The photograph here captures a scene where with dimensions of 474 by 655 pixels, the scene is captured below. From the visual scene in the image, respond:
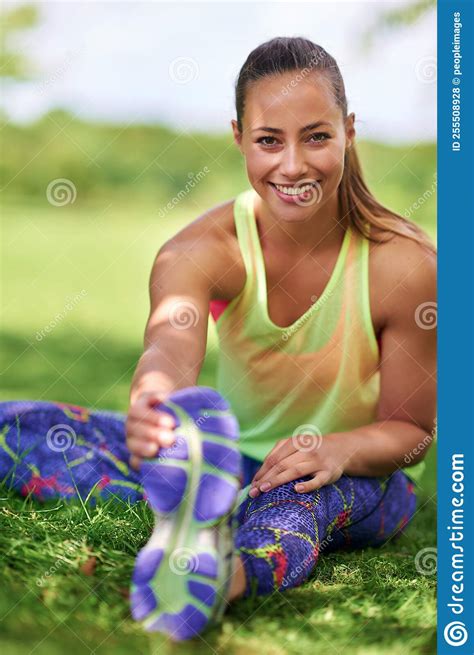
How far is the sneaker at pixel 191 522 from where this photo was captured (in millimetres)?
1107

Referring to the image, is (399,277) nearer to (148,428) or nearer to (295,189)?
(295,189)

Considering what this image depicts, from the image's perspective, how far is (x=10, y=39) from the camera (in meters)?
3.74

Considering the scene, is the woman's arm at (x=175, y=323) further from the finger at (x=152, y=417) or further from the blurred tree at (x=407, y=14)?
the blurred tree at (x=407, y=14)

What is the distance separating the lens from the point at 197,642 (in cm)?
112

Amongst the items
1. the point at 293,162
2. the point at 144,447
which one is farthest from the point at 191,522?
the point at 293,162

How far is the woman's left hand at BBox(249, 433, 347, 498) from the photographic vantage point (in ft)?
4.71

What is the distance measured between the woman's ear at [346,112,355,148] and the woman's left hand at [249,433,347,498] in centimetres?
48

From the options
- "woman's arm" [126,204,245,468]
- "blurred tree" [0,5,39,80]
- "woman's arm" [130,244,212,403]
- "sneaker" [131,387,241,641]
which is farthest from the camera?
"blurred tree" [0,5,39,80]

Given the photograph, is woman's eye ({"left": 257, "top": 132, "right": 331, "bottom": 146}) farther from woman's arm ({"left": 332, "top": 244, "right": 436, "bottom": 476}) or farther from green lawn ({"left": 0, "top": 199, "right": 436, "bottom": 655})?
green lawn ({"left": 0, "top": 199, "right": 436, "bottom": 655})

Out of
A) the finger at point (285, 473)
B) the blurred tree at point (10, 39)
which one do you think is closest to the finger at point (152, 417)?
the finger at point (285, 473)

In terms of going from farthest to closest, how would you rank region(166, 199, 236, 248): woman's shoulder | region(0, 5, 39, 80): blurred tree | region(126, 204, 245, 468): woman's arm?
region(0, 5, 39, 80): blurred tree, region(166, 199, 236, 248): woman's shoulder, region(126, 204, 245, 468): woman's arm

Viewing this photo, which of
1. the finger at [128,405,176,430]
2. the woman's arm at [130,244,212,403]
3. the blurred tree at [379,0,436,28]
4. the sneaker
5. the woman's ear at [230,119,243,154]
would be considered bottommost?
the sneaker

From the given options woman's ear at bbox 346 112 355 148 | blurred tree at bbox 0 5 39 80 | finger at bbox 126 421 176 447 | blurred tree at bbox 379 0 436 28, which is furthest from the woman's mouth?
blurred tree at bbox 0 5 39 80

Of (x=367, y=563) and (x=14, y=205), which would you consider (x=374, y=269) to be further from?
(x=14, y=205)
